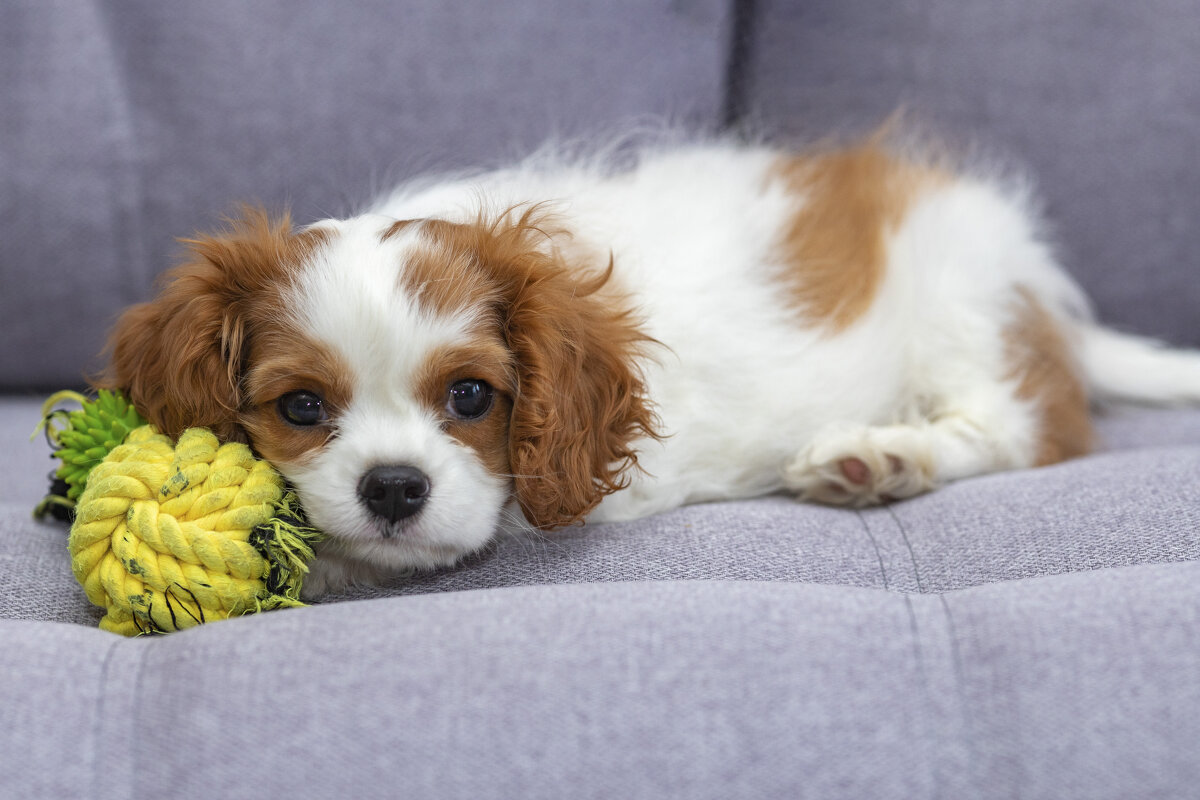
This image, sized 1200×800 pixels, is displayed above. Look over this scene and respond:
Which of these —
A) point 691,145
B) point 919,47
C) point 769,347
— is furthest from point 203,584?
point 919,47

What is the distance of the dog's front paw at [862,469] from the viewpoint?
1.65m

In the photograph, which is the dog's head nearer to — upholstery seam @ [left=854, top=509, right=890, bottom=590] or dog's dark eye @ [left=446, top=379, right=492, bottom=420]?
dog's dark eye @ [left=446, top=379, right=492, bottom=420]

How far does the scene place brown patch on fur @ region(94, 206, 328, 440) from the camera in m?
1.34

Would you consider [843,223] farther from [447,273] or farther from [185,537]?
[185,537]

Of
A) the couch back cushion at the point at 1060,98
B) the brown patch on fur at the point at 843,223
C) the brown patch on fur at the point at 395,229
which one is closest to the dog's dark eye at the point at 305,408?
the brown patch on fur at the point at 395,229

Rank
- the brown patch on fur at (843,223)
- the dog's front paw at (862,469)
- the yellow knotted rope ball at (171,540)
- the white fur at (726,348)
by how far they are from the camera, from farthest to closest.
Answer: the brown patch on fur at (843,223) < the dog's front paw at (862,469) < the white fur at (726,348) < the yellow knotted rope ball at (171,540)

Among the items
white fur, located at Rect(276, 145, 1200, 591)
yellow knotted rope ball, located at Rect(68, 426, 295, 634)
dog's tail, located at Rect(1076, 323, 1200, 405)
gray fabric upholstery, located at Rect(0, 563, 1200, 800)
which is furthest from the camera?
dog's tail, located at Rect(1076, 323, 1200, 405)

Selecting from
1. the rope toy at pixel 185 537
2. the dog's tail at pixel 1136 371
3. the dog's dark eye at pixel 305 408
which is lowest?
the dog's tail at pixel 1136 371

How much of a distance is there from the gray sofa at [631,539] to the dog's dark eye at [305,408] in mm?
256

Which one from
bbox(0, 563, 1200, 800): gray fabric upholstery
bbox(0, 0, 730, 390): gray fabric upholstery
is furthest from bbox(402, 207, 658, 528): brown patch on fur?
bbox(0, 0, 730, 390): gray fabric upholstery

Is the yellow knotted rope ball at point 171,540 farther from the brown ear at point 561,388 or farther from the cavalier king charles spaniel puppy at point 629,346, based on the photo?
the brown ear at point 561,388

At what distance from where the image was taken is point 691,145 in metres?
2.17

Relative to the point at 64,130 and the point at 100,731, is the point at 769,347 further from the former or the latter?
the point at 64,130

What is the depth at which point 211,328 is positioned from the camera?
1349mm
